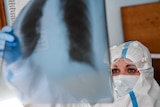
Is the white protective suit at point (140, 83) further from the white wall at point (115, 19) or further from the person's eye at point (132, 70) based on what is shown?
the white wall at point (115, 19)

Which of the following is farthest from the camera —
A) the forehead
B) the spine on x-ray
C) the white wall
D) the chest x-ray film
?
the white wall

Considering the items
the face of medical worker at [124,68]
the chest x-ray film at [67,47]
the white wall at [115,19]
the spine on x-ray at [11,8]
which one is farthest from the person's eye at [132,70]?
the chest x-ray film at [67,47]

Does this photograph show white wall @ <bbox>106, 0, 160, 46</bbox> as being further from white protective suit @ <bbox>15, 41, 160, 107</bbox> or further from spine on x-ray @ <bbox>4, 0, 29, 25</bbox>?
spine on x-ray @ <bbox>4, 0, 29, 25</bbox>

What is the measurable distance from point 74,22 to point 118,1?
49.6 inches

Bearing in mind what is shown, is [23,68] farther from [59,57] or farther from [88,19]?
[88,19]

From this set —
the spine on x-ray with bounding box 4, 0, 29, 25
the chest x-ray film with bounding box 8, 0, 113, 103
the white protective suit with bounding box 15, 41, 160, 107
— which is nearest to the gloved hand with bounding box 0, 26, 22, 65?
the chest x-ray film with bounding box 8, 0, 113, 103

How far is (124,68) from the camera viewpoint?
4.47ft

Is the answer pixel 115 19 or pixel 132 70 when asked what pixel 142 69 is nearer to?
pixel 132 70

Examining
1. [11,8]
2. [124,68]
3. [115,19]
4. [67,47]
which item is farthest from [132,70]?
[67,47]

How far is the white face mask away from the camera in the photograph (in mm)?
1321

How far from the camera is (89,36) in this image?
481mm

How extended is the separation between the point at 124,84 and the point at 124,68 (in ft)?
0.34

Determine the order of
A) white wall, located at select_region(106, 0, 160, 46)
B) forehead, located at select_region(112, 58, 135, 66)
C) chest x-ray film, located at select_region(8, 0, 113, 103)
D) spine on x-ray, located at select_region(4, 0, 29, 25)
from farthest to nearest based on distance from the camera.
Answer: white wall, located at select_region(106, 0, 160, 46)
forehead, located at select_region(112, 58, 135, 66)
spine on x-ray, located at select_region(4, 0, 29, 25)
chest x-ray film, located at select_region(8, 0, 113, 103)

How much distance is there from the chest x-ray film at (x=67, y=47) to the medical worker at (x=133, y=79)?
80cm
